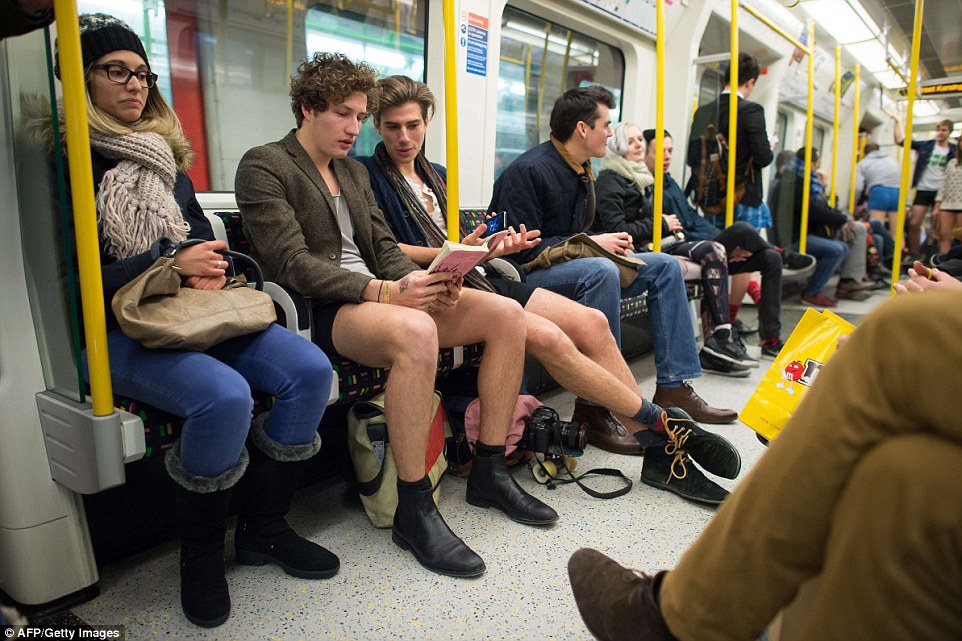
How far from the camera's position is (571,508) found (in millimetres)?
2152

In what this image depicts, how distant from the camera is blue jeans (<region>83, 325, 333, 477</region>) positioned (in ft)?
4.81

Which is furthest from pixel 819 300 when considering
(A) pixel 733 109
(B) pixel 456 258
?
(B) pixel 456 258

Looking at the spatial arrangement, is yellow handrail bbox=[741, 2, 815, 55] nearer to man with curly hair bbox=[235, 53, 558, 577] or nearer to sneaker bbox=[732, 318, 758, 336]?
sneaker bbox=[732, 318, 758, 336]

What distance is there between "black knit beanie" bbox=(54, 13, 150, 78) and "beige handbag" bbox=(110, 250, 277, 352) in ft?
1.96

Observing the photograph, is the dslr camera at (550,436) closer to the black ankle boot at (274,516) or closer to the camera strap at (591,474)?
the camera strap at (591,474)

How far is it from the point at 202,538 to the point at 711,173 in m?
4.43

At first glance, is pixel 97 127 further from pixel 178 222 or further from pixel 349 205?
pixel 349 205

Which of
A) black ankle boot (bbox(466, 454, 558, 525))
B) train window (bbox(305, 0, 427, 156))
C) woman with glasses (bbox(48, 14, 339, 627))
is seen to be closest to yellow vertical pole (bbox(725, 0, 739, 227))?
train window (bbox(305, 0, 427, 156))

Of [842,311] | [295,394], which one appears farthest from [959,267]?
[842,311]

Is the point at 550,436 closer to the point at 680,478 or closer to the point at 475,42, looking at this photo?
the point at 680,478

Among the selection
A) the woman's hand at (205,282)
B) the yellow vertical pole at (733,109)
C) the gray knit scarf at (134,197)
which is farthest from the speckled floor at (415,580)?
the yellow vertical pole at (733,109)

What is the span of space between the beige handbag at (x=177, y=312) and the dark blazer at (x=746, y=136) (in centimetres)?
414

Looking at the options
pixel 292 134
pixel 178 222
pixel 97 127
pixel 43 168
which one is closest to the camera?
pixel 43 168

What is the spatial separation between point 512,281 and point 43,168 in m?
1.69
